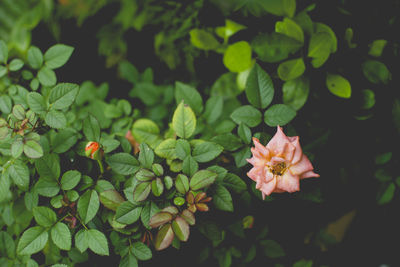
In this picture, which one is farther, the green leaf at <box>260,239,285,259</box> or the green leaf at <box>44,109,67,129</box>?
the green leaf at <box>260,239,285,259</box>

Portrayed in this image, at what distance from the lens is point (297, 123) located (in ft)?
3.12

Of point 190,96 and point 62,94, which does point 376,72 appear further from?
point 62,94

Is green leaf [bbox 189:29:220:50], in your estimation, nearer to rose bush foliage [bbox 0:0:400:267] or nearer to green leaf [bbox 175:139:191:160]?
rose bush foliage [bbox 0:0:400:267]

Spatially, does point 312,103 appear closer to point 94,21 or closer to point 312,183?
point 312,183

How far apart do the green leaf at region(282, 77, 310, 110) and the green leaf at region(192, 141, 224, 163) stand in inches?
12.1

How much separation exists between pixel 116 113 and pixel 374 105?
83cm

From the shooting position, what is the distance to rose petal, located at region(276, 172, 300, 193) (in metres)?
0.63

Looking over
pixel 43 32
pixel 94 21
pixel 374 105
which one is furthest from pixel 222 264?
pixel 43 32

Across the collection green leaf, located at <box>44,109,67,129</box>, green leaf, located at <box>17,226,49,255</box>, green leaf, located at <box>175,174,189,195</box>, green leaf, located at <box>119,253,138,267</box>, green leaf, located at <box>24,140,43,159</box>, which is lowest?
green leaf, located at <box>119,253,138,267</box>

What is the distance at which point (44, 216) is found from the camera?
0.68 m

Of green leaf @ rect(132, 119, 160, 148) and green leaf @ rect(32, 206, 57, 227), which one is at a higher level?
green leaf @ rect(132, 119, 160, 148)

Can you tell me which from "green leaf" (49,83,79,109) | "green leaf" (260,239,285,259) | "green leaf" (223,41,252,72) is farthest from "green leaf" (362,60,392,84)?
"green leaf" (49,83,79,109)

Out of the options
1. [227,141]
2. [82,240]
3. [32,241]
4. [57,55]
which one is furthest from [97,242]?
[57,55]

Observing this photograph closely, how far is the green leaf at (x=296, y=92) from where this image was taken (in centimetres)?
87
